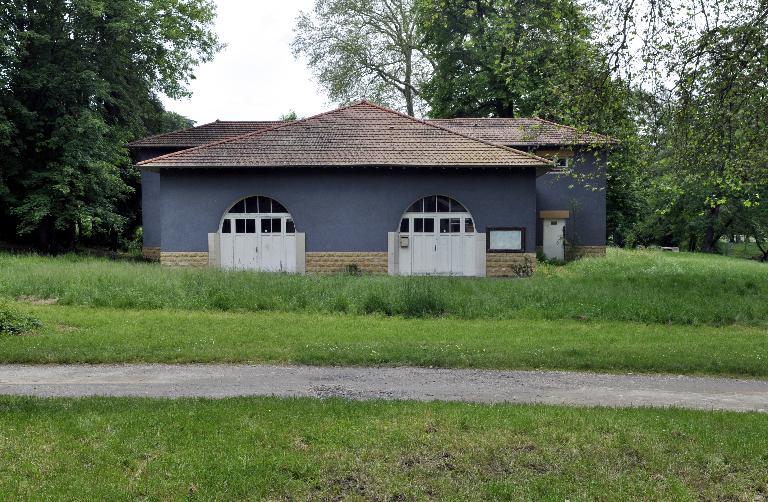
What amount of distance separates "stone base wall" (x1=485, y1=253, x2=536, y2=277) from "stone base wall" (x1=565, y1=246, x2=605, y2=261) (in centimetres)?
676

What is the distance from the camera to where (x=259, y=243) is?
23.6m

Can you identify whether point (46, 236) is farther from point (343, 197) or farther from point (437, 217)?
point (437, 217)

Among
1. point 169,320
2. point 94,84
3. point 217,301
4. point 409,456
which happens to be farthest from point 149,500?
point 94,84

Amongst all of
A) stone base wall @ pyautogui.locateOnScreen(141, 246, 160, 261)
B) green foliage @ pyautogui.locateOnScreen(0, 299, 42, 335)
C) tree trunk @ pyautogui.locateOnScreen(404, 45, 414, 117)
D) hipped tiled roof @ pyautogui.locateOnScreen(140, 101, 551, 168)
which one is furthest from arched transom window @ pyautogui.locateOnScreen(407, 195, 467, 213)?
tree trunk @ pyautogui.locateOnScreen(404, 45, 414, 117)

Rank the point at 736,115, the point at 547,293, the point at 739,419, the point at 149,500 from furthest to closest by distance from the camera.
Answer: the point at 547,293 → the point at 736,115 → the point at 739,419 → the point at 149,500

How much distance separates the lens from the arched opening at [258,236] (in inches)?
928

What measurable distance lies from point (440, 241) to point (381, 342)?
39.8 feet

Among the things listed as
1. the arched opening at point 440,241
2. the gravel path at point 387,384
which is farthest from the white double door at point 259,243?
the gravel path at point 387,384

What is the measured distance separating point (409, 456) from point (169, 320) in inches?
342


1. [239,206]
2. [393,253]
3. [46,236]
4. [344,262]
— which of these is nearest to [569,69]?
[393,253]

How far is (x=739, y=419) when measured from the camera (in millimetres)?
7211

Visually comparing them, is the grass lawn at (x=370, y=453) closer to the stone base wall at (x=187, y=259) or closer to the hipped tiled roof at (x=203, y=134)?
the stone base wall at (x=187, y=259)

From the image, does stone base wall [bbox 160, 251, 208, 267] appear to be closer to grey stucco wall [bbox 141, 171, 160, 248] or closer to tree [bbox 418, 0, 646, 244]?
grey stucco wall [bbox 141, 171, 160, 248]

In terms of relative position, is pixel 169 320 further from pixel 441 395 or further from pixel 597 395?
pixel 597 395
